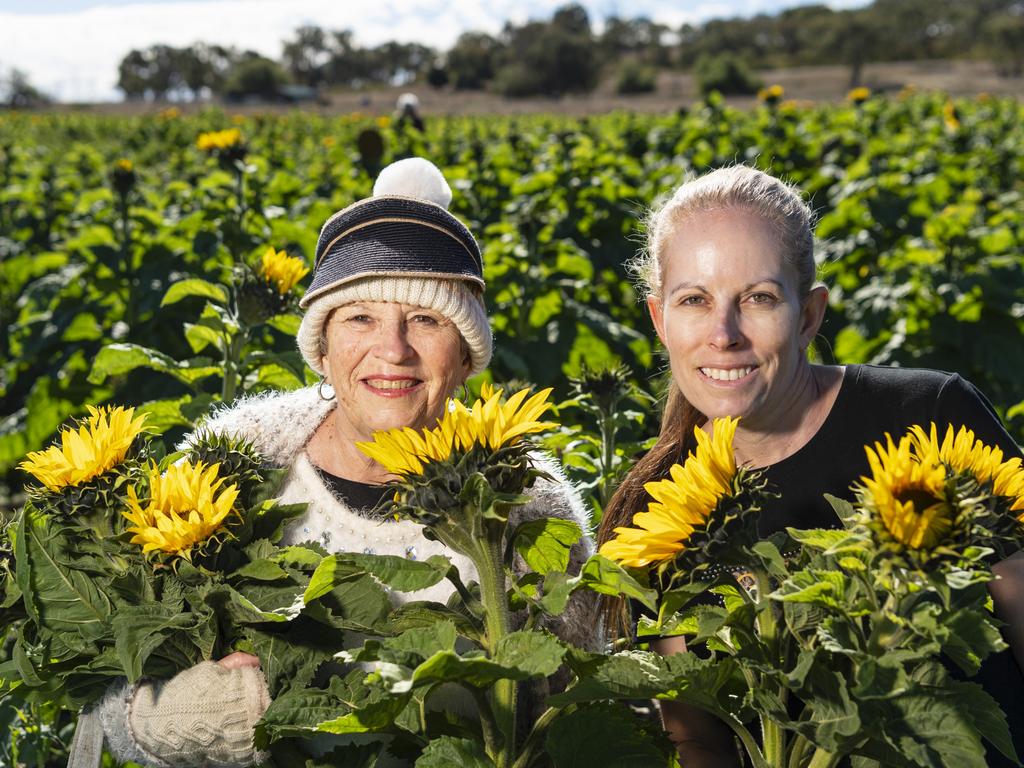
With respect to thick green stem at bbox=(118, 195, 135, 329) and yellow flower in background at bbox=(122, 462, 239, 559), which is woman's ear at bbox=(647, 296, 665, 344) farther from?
thick green stem at bbox=(118, 195, 135, 329)

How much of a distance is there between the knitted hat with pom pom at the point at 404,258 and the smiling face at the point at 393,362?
0.03 m

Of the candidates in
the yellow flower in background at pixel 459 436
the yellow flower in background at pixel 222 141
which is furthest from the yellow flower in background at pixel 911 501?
the yellow flower in background at pixel 222 141

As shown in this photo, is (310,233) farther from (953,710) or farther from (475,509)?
(953,710)

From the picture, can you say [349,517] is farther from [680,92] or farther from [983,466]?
[680,92]

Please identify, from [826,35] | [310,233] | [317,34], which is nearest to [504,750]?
[310,233]

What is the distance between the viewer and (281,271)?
2838 millimetres

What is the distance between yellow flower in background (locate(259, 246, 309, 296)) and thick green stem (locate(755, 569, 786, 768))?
1862mm

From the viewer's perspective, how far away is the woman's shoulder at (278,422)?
6.79ft

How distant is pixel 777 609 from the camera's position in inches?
48.8

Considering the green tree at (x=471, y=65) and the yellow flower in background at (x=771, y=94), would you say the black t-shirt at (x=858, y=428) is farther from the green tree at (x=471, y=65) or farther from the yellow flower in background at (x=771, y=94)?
the green tree at (x=471, y=65)

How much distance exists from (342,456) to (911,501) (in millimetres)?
1274

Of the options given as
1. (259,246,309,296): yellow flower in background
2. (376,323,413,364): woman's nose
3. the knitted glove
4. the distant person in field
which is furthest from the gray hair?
the distant person in field

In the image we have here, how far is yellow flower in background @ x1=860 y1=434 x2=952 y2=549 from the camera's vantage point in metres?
0.99

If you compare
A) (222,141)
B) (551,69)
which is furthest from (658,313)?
(551,69)
